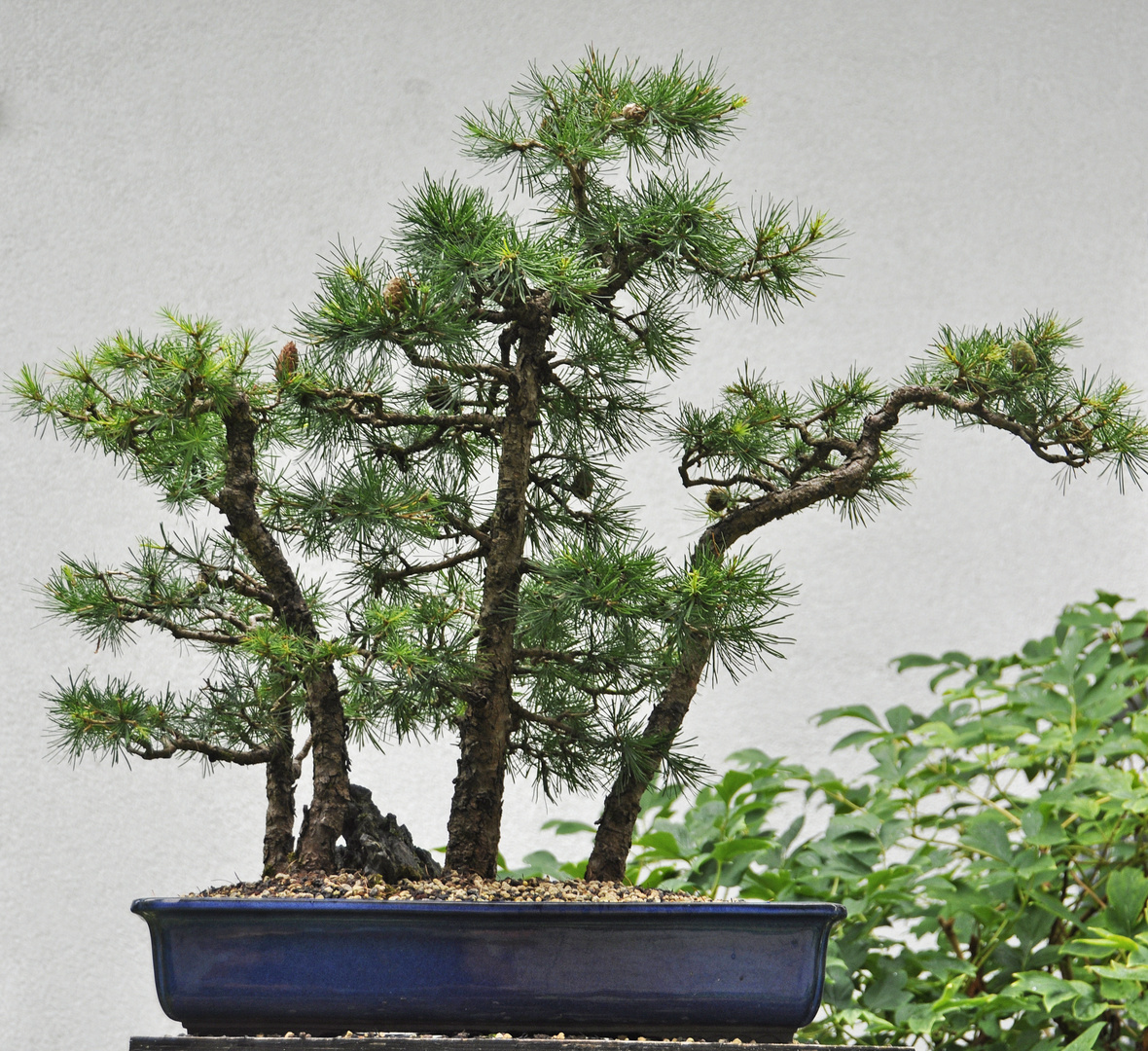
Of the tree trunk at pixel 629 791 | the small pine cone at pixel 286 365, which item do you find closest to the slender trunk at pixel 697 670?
the tree trunk at pixel 629 791

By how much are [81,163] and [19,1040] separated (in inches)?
52.8

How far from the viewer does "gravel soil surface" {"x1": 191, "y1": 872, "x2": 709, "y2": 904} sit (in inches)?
31.5

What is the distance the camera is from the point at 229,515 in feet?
2.71

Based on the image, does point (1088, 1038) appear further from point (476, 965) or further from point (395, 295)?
point (395, 295)

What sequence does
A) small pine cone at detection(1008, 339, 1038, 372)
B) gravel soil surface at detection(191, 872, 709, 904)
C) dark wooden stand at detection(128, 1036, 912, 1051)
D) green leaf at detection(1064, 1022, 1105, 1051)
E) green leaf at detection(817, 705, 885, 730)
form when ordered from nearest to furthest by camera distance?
1. dark wooden stand at detection(128, 1036, 912, 1051)
2. gravel soil surface at detection(191, 872, 709, 904)
3. small pine cone at detection(1008, 339, 1038, 372)
4. green leaf at detection(1064, 1022, 1105, 1051)
5. green leaf at detection(817, 705, 885, 730)

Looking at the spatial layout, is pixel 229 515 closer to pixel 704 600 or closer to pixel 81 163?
pixel 704 600

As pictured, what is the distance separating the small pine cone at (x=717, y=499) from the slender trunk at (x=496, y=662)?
0.15 metres

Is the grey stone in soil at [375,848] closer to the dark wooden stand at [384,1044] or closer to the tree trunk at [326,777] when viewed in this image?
the tree trunk at [326,777]

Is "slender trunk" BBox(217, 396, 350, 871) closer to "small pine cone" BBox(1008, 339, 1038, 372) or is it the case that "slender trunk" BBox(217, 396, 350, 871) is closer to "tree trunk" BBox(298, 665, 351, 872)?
"tree trunk" BBox(298, 665, 351, 872)

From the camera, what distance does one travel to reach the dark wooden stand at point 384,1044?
690 millimetres

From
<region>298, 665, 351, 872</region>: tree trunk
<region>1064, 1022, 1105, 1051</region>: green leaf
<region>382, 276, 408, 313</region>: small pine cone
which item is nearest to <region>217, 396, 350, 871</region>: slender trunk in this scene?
<region>298, 665, 351, 872</region>: tree trunk

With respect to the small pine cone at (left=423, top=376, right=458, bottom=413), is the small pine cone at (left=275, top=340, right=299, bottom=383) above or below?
below

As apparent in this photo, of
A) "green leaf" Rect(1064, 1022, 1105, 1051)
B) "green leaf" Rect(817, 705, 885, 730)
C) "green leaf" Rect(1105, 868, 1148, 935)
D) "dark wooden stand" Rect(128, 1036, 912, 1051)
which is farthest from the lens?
"green leaf" Rect(817, 705, 885, 730)

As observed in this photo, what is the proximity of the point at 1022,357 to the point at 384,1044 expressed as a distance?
2.28 ft
